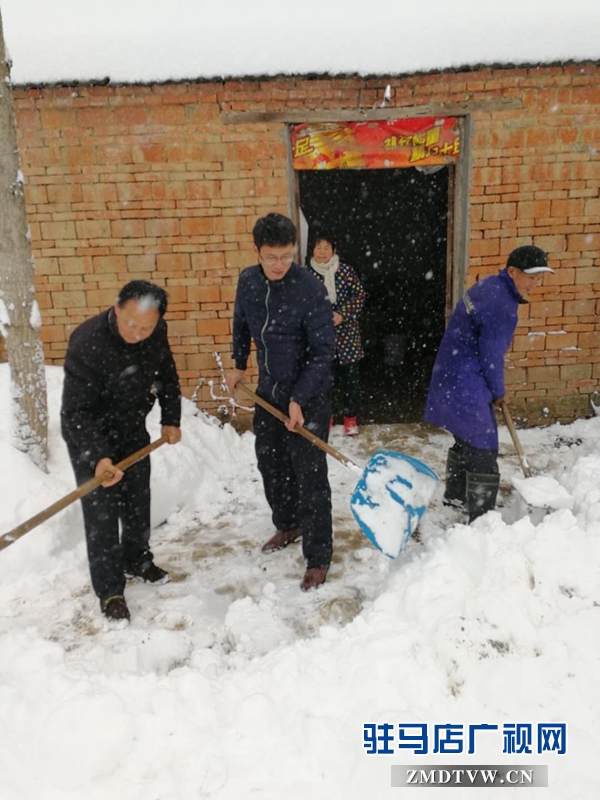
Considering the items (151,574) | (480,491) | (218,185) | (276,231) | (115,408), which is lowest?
(151,574)

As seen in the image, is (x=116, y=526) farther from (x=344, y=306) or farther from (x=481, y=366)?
(x=344, y=306)

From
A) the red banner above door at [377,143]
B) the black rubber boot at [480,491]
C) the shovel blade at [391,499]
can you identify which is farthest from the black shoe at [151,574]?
the red banner above door at [377,143]

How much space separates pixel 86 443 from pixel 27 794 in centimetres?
146

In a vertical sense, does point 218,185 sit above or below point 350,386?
above

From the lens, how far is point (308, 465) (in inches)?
135

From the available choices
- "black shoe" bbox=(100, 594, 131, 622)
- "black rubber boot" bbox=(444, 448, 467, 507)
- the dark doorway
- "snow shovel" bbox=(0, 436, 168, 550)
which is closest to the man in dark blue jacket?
"snow shovel" bbox=(0, 436, 168, 550)

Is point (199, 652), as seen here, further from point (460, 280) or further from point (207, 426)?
point (460, 280)

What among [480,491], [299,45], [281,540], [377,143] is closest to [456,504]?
[480,491]

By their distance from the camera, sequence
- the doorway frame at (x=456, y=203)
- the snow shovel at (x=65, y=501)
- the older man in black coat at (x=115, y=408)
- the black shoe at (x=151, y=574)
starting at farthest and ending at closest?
1. the doorway frame at (x=456, y=203)
2. the black shoe at (x=151, y=574)
3. the older man in black coat at (x=115, y=408)
4. the snow shovel at (x=65, y=501)

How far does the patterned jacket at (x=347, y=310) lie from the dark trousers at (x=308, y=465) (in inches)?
86.4

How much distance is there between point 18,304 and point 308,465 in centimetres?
228

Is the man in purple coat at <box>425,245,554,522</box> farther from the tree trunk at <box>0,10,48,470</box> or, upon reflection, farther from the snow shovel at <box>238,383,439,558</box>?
the tree trunk at <box>0,10,48,470</box>

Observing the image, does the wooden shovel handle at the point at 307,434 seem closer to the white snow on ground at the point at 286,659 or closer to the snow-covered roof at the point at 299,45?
the white snow on ground at the point at 286,659

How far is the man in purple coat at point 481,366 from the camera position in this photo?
3365 millimetres
